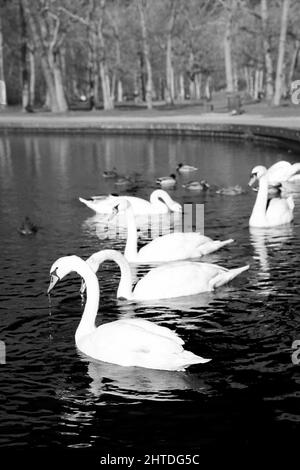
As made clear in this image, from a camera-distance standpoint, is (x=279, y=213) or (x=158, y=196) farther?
(x=158, y=196)

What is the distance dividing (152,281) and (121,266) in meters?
0.57

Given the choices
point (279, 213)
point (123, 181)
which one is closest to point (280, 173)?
point (123, 181)

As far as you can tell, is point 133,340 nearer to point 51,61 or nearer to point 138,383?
point 138,383

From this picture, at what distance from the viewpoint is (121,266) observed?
37.6 feet

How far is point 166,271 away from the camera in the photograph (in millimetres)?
11945

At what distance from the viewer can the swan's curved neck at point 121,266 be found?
1106 cm

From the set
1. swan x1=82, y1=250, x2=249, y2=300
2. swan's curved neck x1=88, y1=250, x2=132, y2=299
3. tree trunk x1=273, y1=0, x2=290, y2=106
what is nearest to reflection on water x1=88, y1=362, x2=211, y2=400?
swan's curved neck x1=88, y1=250, x2=132, y2=299

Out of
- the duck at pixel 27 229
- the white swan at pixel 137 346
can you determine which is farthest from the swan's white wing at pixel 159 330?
the duck at pixel 27 229

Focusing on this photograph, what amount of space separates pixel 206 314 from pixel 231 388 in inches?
101

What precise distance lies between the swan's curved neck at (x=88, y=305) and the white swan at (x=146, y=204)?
354 inches

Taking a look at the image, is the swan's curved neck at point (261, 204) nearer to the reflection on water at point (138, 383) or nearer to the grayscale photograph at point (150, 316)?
the grayscale photograph at point (150, 316)

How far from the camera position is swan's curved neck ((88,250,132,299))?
1106 centimetres

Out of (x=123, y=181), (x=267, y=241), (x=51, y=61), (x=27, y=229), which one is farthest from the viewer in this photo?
(x=51, y=61)

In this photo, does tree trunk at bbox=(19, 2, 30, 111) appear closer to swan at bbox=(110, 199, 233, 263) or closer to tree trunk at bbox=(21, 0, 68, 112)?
tree trunk at bbox=(21, 0, 68, 112)
